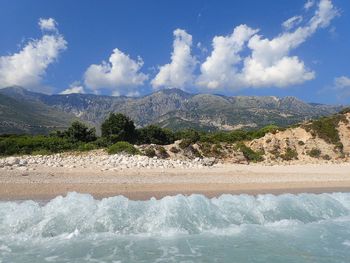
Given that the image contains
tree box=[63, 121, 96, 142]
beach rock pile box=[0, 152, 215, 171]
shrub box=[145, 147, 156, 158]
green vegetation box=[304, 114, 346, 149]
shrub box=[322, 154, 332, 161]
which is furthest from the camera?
tree box=[63, 121, 96, 142]

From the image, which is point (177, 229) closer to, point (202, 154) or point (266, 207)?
point (266, 207)

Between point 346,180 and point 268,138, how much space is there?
18.1m

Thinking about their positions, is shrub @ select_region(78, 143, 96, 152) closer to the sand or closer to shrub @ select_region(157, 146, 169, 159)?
shrub @ select_region(157, 146, 169, 159)

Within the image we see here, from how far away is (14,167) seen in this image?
1156 inches

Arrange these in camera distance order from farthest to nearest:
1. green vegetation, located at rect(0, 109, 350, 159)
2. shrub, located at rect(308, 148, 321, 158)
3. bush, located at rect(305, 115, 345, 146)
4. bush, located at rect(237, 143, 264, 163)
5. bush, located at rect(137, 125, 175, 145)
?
bush, located at rect(137, 125, 175, 145) < bush, located at rect(305, 115, 345, 146) < shrub, located at rect(308, 148, 321, 158) < bush, located at rect(237, 143, 264, 163) < green vegetation, located at rect(0, 109, 350, 159)

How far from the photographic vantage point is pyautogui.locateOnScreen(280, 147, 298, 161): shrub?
4834 centimetres

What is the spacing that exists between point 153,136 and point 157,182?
113 feet

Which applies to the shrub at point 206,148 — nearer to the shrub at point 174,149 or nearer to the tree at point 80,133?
the shrub at point 174,149

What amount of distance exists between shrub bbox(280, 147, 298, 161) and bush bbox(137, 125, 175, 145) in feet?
63.0

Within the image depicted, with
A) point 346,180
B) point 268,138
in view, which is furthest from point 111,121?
point 346,180

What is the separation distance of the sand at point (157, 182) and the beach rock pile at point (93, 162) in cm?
137

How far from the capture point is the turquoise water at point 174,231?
1286 centimetres

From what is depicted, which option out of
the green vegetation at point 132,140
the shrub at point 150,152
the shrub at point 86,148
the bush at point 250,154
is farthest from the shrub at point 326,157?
the shrub at point 86,148

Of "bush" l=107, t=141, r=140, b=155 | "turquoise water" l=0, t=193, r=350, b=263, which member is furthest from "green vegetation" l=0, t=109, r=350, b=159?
"turquoise water" l=0, t=193, r=350, b=263
